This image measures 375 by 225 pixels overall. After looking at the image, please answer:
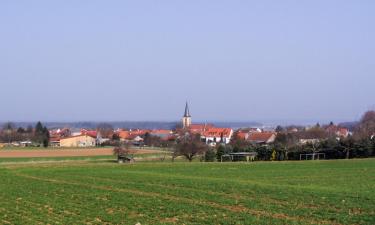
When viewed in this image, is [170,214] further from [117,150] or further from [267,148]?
[117,150]

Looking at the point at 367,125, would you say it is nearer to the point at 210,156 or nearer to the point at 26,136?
the point at 210,156

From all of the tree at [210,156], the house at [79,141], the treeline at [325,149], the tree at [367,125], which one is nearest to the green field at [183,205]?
the treeline at [325,149]

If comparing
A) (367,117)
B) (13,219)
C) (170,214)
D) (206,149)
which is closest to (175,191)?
(170,214)

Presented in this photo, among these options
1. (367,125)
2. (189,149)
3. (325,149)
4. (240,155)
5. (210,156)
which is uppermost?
(367,125)

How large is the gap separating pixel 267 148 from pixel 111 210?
65189 mm

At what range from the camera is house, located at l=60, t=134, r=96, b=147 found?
165375 mm

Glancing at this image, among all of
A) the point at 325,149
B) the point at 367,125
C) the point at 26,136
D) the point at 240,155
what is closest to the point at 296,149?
the point at 325,149

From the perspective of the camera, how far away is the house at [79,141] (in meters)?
165

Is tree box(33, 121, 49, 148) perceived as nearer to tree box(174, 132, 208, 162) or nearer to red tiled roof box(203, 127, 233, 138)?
red tiled roof box(203, 127, 233, 138)

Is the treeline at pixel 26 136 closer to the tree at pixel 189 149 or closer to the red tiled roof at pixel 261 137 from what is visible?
the red tiled roof at pixel 261 137

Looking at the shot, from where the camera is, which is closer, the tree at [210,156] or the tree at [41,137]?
the tree at [210,156]

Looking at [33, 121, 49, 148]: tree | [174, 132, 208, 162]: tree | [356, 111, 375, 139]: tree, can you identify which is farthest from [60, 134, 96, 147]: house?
[174, 132, 208, 162]: tree

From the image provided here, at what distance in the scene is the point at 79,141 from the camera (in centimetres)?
17262

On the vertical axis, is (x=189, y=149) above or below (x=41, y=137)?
below
